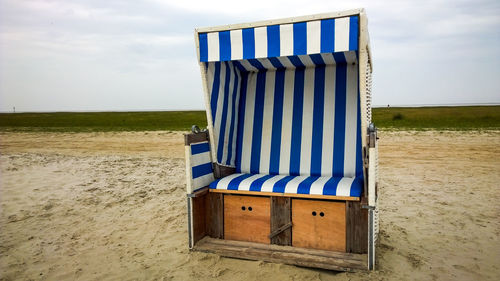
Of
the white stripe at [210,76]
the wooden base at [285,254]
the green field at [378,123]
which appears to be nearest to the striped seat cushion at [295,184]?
the wooden base at [285,254]

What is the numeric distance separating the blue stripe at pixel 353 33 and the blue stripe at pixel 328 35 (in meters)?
0.14

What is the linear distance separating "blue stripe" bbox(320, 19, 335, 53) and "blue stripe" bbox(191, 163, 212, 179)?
176 cm

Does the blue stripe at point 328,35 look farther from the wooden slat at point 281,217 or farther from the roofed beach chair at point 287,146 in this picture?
the wooden slat at point 281,217

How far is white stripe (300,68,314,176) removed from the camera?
440cm

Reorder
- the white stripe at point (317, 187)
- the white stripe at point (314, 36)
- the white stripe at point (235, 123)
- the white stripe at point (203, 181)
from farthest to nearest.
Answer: the white stripe at point (235, 123), the white stripe at point (203, 181), the white stripe at point (317, 187), the white stripe at point (314, 36)

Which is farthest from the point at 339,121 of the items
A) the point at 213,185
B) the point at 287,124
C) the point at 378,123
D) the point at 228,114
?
the point at 378,123

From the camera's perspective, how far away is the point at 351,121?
430cm

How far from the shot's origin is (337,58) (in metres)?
4.17

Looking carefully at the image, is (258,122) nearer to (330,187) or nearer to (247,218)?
(247,218)

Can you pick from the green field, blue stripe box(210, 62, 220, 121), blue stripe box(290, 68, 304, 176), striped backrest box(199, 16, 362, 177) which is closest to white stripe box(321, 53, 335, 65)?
striped backrest box(199, 16, 362, 177)

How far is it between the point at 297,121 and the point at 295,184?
1.08 metres

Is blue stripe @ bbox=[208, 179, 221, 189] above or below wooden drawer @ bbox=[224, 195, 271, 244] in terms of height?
above

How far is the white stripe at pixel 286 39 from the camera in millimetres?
3262

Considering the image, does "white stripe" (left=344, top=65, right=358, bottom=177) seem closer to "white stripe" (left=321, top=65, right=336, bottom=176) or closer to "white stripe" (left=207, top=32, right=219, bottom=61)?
"white stripe" (left=321, top=65, right=336, bottom=176)
